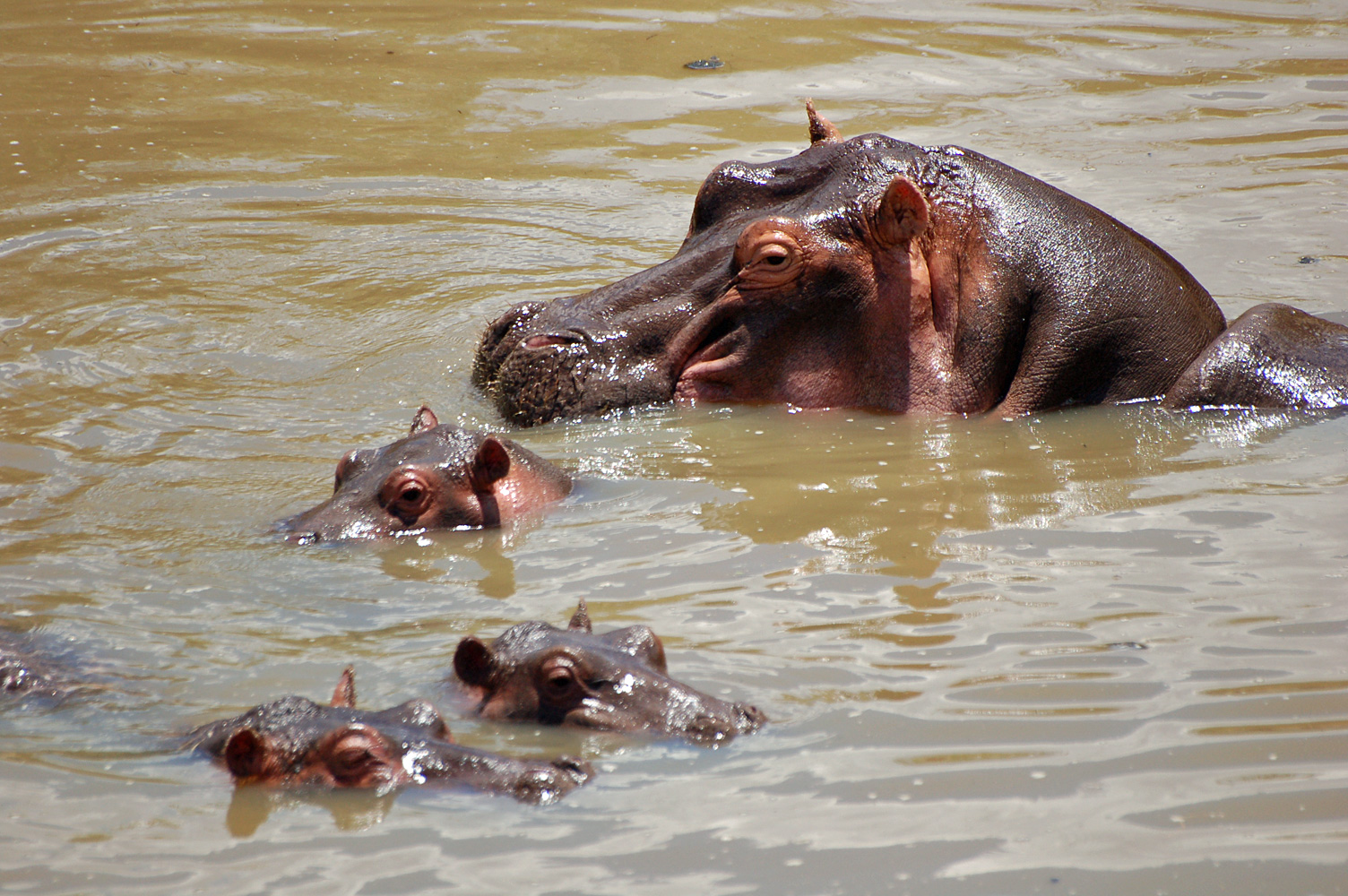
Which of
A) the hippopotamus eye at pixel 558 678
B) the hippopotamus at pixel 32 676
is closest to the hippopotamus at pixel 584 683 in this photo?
the hippopotamus eye at pixel 558 678

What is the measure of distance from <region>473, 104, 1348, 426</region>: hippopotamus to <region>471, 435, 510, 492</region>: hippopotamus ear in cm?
91

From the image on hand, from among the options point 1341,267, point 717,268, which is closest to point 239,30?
point 717,268

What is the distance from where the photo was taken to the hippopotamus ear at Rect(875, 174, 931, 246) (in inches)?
231

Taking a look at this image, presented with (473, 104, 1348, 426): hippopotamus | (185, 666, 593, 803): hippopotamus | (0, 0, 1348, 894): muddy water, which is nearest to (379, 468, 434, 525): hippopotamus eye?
(0, 0, 1348, 894): muddy water

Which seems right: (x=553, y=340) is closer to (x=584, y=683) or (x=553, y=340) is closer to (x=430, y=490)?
(x=430, y=490)

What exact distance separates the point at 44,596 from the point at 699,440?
7.91 feet

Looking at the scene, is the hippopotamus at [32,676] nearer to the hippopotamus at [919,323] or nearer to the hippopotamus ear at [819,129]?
the hippopotamus at [919,323]

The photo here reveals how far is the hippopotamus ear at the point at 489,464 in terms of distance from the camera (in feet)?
17.5

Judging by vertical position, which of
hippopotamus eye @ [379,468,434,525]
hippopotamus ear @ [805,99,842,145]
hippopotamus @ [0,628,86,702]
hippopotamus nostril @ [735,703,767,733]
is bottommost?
hippopotamus @ [0,628,86,702]

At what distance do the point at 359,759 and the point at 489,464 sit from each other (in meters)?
1.96

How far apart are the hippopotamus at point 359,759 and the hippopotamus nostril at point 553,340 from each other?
9.22ft

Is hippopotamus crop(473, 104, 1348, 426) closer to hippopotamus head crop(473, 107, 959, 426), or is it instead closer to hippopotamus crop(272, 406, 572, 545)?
hippopotamus head crop(473, 107, 959, 426)

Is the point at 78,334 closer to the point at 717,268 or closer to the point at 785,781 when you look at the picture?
the point at 717,268

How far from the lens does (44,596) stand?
4609mm
